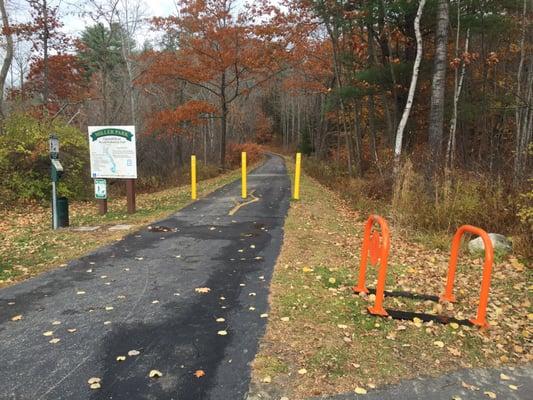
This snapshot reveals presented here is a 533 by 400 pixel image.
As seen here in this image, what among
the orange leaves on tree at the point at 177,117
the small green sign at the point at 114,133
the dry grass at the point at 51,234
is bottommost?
the dry grass at the point at 51,234

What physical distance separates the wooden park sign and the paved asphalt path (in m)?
3.15

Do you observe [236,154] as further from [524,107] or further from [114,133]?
[524,107]

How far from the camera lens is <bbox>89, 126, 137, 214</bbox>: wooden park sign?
10.8 m

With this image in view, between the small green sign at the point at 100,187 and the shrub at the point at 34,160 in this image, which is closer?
the small green sign at the point at 100,187

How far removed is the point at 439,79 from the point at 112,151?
27.3ft

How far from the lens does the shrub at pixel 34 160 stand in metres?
13.3

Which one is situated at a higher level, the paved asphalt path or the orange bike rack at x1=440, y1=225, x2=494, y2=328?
the orange bike rack at x1=440, y1=225, x2=494, y2=328

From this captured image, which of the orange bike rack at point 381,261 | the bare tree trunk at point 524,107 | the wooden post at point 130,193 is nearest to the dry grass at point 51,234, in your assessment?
the wooden post at point 130,193

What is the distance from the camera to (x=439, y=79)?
10297mm

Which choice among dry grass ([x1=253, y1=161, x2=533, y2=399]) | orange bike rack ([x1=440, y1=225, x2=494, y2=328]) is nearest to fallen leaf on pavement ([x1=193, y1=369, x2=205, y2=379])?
dry grass ([x1=253, y1=161, x2=533, y2=399])

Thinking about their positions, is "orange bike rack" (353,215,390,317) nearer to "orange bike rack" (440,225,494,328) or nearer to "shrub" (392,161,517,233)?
"orange bike rack" (440,225,494,328)

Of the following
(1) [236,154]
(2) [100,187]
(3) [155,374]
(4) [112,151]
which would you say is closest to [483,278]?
(3) [155,374]

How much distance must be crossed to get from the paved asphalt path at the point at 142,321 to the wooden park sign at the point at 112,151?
10.3 ft

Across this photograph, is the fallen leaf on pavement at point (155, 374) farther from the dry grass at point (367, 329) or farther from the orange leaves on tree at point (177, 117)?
the orange leaves on tree at point (177, 117)
